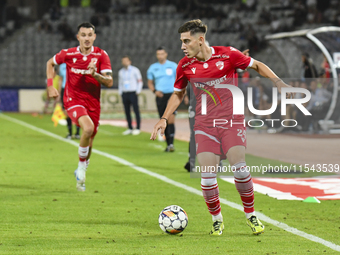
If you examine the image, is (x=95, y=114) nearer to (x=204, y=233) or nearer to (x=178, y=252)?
(x=204, y=233)

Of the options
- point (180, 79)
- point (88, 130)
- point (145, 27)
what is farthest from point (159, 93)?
point (145, 27)

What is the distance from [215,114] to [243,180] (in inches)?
26.1

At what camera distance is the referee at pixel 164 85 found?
12.7 meters

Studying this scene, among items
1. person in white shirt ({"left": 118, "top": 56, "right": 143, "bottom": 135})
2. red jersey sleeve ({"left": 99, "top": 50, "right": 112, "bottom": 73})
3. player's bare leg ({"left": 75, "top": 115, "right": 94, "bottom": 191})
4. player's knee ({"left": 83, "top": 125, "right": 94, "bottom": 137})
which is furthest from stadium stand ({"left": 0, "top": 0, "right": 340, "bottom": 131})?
player's knee ({"left": 83, "top": 125, "right": 94, "bottom": 137})

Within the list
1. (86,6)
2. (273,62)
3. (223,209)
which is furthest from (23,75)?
(223,209)

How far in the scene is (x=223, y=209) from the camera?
6609 mm

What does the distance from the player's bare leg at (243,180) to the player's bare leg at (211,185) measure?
0.55ft

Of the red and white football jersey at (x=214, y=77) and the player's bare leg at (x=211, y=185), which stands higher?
the red and white football jersey at (x=214, y=77)

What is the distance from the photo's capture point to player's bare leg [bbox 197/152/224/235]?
5.32 m

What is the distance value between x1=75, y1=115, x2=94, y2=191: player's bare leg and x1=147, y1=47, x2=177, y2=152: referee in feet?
14.8

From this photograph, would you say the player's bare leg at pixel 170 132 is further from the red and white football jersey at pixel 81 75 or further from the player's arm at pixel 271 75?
the player's arm at pixel 271 75

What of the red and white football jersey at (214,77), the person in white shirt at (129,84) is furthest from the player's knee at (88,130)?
the person in white shirt at (129,84)

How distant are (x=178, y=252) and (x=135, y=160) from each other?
669cm

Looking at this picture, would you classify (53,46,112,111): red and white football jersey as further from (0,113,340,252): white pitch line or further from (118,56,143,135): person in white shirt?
(118,56,143,135): person in white shirt
